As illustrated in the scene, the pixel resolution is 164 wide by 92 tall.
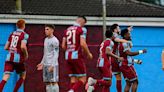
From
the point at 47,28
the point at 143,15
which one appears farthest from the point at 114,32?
the point at 143,15

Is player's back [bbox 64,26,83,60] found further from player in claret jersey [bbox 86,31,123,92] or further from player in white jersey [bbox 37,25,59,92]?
player in claret jersey [bbox 86,31,123,92]

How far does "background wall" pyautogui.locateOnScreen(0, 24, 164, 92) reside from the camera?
1658cm

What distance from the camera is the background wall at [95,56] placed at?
1658 centimetres

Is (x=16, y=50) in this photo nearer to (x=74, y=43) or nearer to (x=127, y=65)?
(x=74, y=43)

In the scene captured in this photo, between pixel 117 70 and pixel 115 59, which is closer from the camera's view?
pixel 115 59

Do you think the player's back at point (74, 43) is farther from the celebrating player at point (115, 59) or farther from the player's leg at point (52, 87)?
the celebrating player at point (115, 59)

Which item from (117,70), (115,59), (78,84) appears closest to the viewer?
(78,84)

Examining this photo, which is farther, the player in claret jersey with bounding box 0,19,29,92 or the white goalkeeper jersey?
the player in claret jersey with bounding box 0,19,29,92

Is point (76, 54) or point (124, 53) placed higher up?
point (124, 53)

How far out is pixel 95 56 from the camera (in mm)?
17250

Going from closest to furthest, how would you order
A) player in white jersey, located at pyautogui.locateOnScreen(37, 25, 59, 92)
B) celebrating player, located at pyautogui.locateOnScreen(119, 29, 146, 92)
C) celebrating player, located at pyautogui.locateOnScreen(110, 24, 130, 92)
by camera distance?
player in white jersey, located at pyautogui.locateOnScreen(37, 25, 59, 92) < celebrating player, located at pyautogui.locateOnScreen(110, 24, 130, 92) < celebrating player, located at pyautogui.locateOnScreen(119, 29, 146, 92)

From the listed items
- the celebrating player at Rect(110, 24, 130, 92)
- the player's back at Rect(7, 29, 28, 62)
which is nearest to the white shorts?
the player's back at Rect(7, 29, 28, 62)

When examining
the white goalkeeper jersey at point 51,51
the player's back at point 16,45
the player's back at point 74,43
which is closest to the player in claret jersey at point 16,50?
the player's back at point 16,45

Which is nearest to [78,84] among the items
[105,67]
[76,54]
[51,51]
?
[76,54]
